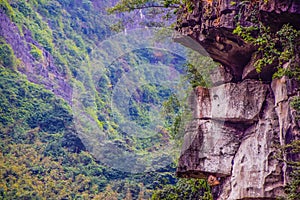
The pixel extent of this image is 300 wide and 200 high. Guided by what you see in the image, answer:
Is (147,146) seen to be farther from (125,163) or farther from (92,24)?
(92,24)

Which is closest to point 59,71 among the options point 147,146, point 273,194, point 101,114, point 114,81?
point 114,81

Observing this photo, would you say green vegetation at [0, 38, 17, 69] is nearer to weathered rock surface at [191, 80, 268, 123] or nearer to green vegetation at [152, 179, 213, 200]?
green vegetation at [152, 179, 213, 200]

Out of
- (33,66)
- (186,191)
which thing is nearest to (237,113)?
(186,191)

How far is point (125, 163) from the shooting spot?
20.6m

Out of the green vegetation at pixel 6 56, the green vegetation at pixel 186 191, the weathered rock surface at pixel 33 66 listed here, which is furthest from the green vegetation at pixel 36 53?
the green vegetation at pixel 186 191

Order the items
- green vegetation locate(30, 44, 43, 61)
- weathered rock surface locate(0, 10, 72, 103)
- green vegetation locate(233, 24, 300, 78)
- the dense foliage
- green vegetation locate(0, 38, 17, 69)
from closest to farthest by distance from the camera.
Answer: green vegetation locate(233, 24, 300, 78) < the dense foliage < green vegetation locate(0, 38, 17, 69) < weathered rock surface locate(0, 10, 72, 103) < green vegetation locate(30, 44, 43, 61)

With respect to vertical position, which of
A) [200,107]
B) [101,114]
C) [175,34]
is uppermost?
[101,114]

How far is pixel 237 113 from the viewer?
704 centimetres

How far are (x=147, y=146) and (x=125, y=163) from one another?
1878 millimetres

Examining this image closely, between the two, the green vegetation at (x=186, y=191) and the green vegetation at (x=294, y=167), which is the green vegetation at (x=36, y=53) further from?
the green vegetation at (x=294, y=167)

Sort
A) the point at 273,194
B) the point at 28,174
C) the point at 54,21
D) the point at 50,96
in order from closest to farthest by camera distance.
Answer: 1. the point at 273,194
2. the point at 28,174
3. the point at 50,96
4. the point at 54,21

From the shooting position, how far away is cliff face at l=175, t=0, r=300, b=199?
20.2ft

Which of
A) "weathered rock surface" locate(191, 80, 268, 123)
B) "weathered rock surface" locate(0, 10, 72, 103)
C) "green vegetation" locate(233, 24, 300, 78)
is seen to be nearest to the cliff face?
"weathered rock surface" locate(191, 80, 268, 123)

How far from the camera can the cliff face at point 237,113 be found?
243 inches
